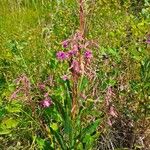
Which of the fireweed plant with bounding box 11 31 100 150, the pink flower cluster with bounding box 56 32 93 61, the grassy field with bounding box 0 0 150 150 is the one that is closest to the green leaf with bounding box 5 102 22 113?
the grassy field with bounding box 0 0 150 150

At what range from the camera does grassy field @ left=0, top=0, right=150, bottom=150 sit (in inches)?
87.2

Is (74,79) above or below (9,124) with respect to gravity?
above

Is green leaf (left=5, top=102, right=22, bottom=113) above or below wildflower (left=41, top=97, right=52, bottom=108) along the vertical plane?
below

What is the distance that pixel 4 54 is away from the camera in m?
3.68

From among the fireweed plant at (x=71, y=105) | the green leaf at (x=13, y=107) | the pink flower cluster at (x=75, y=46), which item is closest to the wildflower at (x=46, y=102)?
the fireweed plant at (x=71, y=105)

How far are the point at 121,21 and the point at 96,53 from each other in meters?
0.85

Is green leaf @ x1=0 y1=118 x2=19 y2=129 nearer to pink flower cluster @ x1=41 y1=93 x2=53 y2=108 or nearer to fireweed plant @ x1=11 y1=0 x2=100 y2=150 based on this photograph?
fireweed plant @ x1=11 y1=0 x2=100 y2=150

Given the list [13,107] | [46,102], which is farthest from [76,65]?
[13,107]

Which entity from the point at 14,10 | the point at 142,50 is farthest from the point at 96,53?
the point at 14,10

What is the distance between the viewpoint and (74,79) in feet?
6.72

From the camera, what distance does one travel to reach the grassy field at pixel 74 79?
2215 mm

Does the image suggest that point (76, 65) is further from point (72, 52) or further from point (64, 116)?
point (64, 116)

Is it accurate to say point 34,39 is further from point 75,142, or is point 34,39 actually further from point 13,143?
point 75,142

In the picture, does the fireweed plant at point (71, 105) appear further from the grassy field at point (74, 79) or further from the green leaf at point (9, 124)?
the green leaf at point (9, 124)
